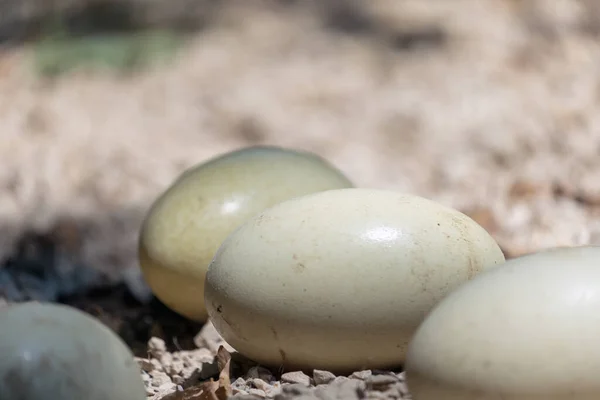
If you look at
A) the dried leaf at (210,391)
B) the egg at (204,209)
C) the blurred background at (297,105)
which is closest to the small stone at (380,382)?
the dried leaf at (210,391)

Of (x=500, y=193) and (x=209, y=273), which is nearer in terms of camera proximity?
(x=209, y=273)

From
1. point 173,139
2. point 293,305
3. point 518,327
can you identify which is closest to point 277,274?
point 293,305

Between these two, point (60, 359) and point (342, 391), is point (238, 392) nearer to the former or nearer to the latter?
point (342, 391)

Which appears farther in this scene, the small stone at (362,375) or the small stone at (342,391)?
the small stone at (362,375)

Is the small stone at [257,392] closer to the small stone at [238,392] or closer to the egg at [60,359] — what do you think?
the small stone at [238,392]

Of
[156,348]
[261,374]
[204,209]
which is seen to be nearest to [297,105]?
[204,209]

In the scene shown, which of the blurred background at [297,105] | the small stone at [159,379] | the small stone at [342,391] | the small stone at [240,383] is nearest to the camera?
the small stone at [342,391]

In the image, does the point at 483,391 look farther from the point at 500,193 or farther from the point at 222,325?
the point at 500,193
